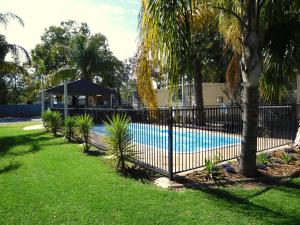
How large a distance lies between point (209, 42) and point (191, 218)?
15897 mm

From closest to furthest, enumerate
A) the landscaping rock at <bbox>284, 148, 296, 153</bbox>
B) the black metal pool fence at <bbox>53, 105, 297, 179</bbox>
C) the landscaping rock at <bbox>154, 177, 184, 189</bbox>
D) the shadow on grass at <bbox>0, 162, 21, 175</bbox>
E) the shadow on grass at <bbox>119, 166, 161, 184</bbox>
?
the landscaping rock at <bbox>154, 177, 184, 189</bbox> < the shadow on grass at <bbox>119, 166, 161, 184</bbox> < the black metal pool fence at <bbox>53, 105, 297, 179</bbox> < the shadow on grass at <bbox>0, 162, 21, 175</bbox> < the landscaping rock at <bbox>284, 148, 296, 153</bbox>

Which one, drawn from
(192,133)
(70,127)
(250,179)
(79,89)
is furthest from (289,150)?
(79,89)

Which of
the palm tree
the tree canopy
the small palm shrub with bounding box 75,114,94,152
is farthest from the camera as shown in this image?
the tree canopy

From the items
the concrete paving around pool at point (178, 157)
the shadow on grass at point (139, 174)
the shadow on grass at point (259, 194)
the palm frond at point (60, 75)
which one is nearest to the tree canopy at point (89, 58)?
the palm frond at point (60, 75)

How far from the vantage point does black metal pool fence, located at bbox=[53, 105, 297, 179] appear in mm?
7785

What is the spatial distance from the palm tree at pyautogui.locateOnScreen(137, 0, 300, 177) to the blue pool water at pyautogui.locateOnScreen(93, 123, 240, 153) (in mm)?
1873

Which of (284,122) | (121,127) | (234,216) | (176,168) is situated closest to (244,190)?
(234,216)

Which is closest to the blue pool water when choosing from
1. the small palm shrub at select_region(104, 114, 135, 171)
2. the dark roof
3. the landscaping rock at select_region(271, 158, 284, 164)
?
the small palm shrub at select_region(104, 114, 135, 171)

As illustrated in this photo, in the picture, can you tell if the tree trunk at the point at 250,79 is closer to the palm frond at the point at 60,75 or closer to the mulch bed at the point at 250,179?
the mulch bed at the point at 250,179

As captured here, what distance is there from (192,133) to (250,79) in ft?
8.93

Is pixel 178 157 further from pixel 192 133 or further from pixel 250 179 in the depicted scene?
pixel 250 179

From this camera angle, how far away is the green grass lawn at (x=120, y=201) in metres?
5.13

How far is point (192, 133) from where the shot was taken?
9.24 metres

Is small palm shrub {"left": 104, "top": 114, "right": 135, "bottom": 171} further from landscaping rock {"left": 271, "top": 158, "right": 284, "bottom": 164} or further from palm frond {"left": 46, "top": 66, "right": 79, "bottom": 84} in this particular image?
palm frond {"left": 46, "top": 66, "right": 79, "bottom": 84}
